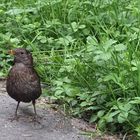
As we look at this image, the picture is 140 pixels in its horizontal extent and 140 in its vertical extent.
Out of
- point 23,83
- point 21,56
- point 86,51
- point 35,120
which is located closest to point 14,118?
point 35,120

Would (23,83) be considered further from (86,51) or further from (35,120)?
(86,51)

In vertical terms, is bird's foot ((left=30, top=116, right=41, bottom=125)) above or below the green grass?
below

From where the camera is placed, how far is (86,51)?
4699mm

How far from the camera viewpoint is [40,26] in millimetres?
5867

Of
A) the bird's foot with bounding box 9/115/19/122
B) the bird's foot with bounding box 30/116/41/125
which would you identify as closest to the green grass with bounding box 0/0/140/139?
the bird's foot with bounding box 30/116/41/125

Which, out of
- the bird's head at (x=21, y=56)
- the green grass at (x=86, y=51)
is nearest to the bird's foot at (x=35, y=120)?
the green grass at (x=86, y=51)

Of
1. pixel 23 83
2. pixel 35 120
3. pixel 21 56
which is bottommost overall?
pixel 35 120

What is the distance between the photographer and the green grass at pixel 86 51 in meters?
4.30

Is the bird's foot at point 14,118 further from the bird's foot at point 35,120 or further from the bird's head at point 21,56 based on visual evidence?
the bird's head at point 21,56

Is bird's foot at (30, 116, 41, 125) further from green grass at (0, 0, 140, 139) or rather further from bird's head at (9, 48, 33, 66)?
bird's head at (9, 48, 33, 66)

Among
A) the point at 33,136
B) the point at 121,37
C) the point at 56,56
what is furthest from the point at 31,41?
the point at 33,136

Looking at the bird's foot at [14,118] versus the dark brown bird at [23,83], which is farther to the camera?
the bird's foot at [14,118]

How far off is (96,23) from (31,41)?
2.42 feet

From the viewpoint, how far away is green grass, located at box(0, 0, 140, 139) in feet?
14.1
